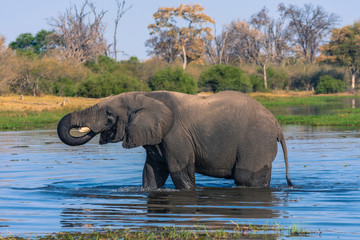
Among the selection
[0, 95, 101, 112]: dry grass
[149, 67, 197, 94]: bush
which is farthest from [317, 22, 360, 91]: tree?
[0, 95, 101, 112]: dry grass

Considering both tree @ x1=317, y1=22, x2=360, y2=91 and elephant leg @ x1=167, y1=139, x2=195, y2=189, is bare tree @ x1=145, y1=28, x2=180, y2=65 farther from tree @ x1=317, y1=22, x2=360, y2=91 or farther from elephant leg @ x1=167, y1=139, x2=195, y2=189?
elephant leg @ x1=167, y1=139, x2=195, y2=189

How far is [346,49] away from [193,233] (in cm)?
6136

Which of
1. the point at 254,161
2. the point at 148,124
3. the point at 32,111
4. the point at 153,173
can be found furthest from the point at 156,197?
the point at 32,111

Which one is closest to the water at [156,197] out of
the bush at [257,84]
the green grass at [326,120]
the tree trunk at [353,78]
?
the green grass at [326,120]

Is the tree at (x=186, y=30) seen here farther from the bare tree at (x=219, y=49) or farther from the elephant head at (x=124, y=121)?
the elephant head at (x=124, y=121)

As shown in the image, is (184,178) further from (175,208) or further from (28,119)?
(28,119)

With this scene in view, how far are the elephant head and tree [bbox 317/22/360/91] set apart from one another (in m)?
58.1

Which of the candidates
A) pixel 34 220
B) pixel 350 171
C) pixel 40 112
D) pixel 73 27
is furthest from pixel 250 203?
pixel 73 27

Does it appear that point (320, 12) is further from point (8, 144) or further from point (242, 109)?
point (242, 109)

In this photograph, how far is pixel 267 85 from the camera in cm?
6369

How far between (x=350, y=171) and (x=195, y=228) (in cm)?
607

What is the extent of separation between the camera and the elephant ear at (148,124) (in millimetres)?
8828

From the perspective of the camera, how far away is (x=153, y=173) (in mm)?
9500

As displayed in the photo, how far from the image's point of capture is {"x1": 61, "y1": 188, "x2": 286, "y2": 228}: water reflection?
7.43 m
